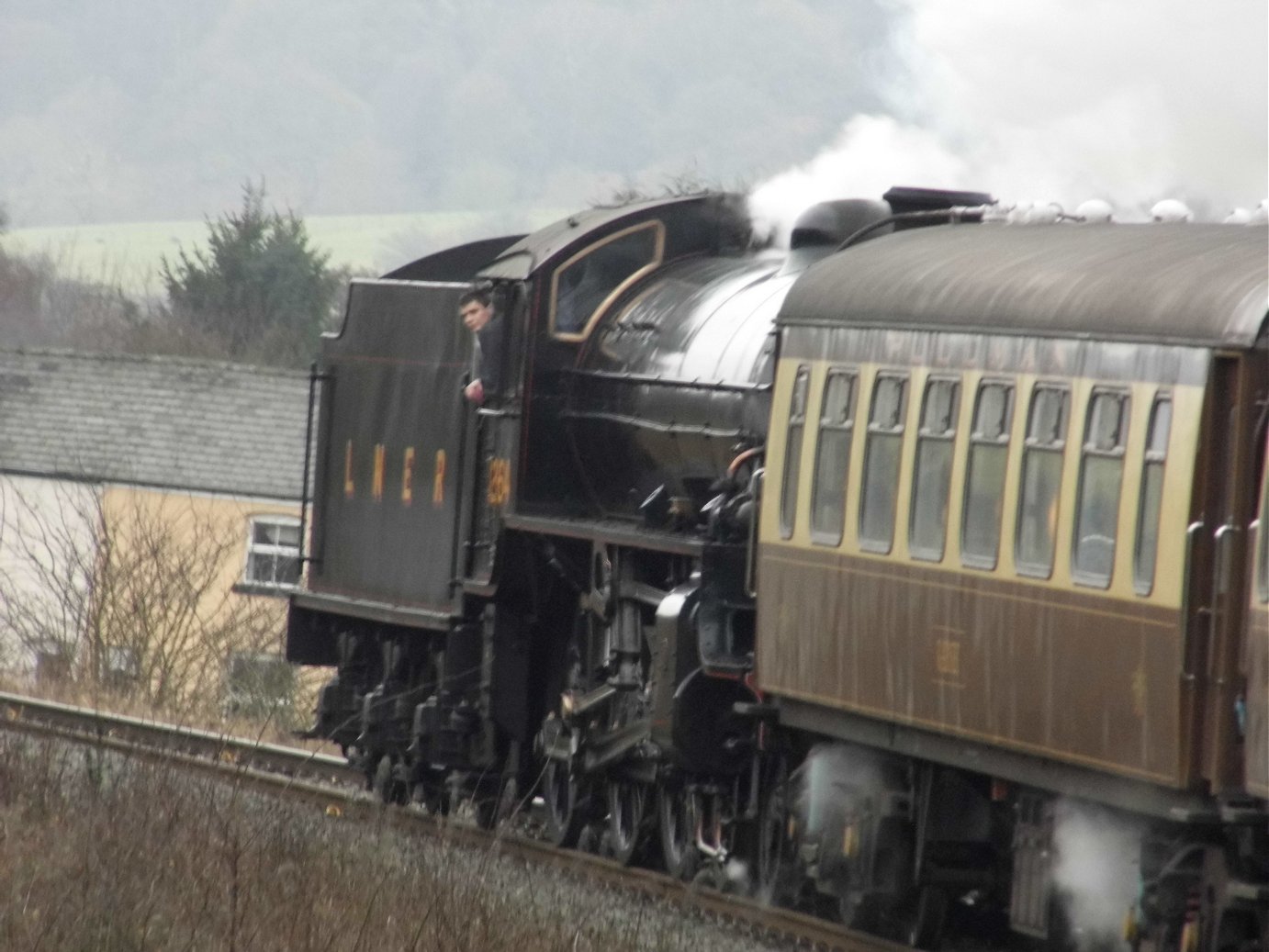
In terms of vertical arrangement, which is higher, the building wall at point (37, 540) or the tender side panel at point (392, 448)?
the tender side panel at point (392, 448)

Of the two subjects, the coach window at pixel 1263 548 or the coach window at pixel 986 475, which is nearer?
the coach window at pixel 1263 548

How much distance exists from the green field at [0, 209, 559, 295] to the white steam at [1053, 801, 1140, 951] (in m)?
70.2

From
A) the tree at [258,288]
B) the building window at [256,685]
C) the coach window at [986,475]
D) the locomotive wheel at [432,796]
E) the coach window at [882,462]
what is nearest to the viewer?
the coach window at [986,475]

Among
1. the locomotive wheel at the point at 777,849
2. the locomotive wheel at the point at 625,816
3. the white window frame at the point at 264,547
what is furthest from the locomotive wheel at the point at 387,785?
the white window frame at the point at 264,547

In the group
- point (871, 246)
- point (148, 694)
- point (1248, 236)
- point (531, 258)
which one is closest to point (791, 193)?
point (531, 258)

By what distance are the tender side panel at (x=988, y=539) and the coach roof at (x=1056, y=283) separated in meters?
0.10

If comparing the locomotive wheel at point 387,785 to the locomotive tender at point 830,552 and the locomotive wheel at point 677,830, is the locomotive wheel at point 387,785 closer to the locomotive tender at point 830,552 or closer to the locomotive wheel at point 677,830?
the locomotive tender at point 830,552

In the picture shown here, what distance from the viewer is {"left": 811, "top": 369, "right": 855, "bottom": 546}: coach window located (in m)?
10.4

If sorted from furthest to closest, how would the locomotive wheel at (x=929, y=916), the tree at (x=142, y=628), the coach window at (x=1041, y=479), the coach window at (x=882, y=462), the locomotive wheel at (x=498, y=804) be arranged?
the tree at (x=142, y=628) → the locomotive wheel at (x=498, y=804) → the locomotive wheel at (x=929, y=916) → the coach window at (x=882, y=462) → the coach window at (x=1041, y=479)

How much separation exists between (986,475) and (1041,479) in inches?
15.1

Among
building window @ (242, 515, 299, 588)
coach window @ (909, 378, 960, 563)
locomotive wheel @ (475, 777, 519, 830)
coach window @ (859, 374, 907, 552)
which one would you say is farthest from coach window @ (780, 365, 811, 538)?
building window @ (242, 515, 299, 588)

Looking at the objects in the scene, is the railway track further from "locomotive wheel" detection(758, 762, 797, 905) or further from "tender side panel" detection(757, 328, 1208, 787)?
"tender side panel" detection(757, 328, 1208, 787)

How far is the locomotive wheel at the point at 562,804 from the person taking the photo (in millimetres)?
13633

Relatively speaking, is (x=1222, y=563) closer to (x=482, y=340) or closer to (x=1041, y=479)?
(x=1041, y=479)
